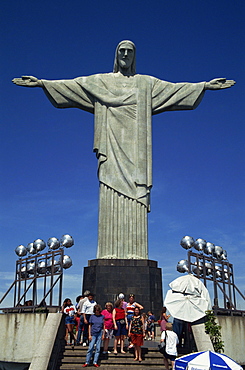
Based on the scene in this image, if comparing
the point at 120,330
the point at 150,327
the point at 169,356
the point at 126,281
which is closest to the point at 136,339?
the point at 120,330

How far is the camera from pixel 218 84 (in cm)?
1898

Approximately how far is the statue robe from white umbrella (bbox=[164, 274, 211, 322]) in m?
5.41

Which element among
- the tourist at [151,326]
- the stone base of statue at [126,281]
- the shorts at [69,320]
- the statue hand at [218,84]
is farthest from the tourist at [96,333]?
the statue hand at [218,84]

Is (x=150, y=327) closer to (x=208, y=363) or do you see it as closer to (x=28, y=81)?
(x=208, y=363)

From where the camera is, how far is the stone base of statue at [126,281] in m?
15.5

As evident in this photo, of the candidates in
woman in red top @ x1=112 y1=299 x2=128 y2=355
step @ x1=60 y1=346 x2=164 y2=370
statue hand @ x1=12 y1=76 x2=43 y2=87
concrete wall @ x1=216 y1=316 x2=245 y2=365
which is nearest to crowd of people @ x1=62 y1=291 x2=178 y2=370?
woman in red top @ x1=112 y1=299 x2=128 y2=355

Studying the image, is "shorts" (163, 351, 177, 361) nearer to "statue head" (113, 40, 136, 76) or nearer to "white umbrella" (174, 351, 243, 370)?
"white umbrella" (174, 351, 243, 370)

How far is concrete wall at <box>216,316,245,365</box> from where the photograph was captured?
12172 millimetres

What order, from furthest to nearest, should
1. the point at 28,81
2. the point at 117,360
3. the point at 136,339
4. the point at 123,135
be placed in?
the point at 28,81, the point at 123,135, the point at 117,360, the point at 136,339

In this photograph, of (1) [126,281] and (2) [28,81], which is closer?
(1) [126,281]

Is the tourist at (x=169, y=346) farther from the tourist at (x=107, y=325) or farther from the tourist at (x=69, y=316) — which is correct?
the tourist at (x=69, y=316)

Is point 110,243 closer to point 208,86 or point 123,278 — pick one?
point 123,278

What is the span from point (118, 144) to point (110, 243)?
4063 mm

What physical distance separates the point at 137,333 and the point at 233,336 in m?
→ 3.54
